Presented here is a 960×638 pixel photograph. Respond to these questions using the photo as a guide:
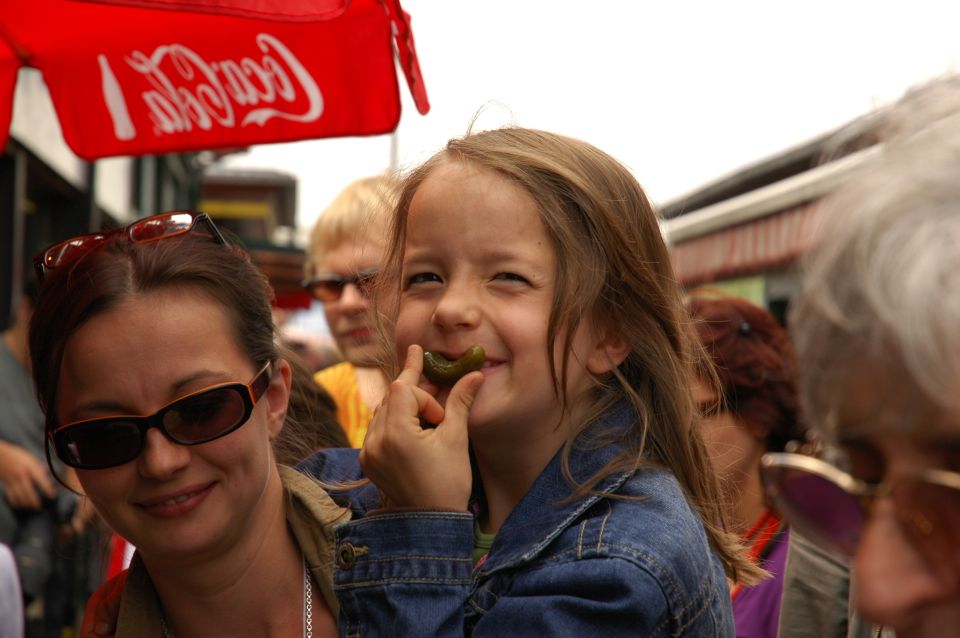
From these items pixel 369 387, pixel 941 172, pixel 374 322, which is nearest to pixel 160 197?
pixel 369 387

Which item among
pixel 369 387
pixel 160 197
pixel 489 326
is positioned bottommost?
pixel 160 197

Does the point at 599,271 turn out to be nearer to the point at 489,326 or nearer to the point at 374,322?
the point at 489,326

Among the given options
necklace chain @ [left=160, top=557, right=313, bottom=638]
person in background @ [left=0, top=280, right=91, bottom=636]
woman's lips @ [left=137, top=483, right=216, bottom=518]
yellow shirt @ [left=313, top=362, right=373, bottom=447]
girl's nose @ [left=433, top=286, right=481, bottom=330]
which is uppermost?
girl's nose @ [left=433, top=286, right=481, bottom=330]

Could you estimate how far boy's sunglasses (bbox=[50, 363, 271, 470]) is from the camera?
2.03 metres

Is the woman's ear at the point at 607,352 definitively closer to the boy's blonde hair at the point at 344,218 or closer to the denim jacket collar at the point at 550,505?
the denim jacket collar at the point at 550,505

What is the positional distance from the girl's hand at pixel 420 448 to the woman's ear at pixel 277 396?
0.36 metres

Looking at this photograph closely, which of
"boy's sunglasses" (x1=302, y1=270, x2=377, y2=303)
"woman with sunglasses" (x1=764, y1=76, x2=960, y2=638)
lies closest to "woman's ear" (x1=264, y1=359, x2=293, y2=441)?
"woman with sunglasses" (x1=764, y1=76, x2=960, y2=638)

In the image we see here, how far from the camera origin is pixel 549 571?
6.13 feet

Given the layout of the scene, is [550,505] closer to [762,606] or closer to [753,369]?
[762,606]

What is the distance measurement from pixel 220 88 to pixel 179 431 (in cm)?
132

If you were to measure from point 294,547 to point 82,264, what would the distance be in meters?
0.69

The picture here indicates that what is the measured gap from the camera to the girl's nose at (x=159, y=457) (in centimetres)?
202

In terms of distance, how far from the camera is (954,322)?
104 cm

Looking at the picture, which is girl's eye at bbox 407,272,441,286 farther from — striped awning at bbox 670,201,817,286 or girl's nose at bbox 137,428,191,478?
striped awning at bbox 670,201,817,286
